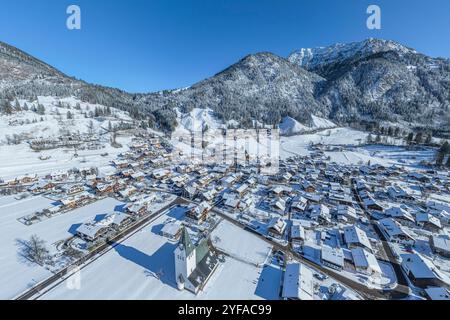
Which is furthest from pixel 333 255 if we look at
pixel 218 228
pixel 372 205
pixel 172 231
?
pixel 172 231

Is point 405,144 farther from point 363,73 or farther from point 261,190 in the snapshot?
point 363,73

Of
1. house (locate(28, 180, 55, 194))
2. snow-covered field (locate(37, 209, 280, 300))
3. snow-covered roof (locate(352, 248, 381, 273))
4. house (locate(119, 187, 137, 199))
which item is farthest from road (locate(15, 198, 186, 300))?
snow-covered roof (locate(352, 248, 381, 273))

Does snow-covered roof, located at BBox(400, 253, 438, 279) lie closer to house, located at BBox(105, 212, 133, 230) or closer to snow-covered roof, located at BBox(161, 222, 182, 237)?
snow-covered roof, located at BBox(161, 222, 182, 237)

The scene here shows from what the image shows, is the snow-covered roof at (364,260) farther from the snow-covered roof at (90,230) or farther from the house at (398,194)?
the snow-covered roof at (90,230)

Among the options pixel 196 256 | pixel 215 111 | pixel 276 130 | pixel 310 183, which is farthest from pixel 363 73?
pixel 196 256

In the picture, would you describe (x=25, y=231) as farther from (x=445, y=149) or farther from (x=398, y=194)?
(x=445, y=149)

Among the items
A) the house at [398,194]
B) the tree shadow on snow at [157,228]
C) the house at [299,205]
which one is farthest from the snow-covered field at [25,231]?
the house at [398,194]
